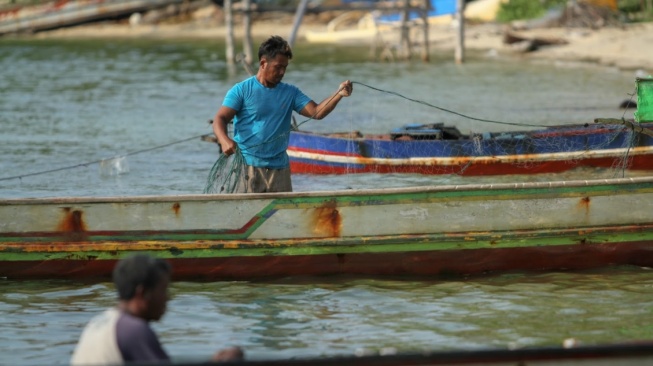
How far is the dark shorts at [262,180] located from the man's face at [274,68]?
0.77m

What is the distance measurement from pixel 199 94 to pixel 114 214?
1904 cm

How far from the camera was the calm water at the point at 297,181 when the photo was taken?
8.34m

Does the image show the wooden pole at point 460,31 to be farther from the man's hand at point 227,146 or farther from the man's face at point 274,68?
the man's hand at point 227,146

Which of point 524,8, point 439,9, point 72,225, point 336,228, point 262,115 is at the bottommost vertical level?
point 336,228

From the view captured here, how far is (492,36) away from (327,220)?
30951mm

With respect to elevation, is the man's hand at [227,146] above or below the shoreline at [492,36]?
below

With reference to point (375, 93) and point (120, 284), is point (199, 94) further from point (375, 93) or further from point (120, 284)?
point (120, 284)

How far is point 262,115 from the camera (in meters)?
9.05

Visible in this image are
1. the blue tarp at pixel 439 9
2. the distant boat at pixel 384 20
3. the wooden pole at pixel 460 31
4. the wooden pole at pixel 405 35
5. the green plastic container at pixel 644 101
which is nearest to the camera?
the green plastic container at pixel 644 101

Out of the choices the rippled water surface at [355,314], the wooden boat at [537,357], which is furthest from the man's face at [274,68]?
the wooden boat at [537,357]

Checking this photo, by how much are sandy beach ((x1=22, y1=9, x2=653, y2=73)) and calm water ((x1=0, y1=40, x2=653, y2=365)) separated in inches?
47.8

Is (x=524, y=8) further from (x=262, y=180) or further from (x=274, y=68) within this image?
(x=274, y=68)

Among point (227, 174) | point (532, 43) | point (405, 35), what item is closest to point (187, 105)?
point (405, 35)

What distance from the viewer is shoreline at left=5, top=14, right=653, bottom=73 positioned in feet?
101
